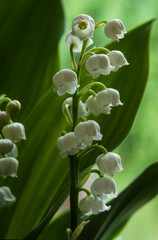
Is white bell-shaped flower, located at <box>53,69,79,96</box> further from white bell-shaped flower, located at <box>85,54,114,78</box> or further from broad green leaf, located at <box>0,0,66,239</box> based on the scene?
broad green leaf, located at <box>0,0,66,239</box>

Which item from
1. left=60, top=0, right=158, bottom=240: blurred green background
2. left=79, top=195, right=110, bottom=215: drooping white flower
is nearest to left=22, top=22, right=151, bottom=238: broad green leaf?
left=79, top=195, right=110, bottom=215: drooping white flower

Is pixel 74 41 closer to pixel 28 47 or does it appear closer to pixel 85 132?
pixel 85 132

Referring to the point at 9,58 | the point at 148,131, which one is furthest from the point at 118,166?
the point at 148,131

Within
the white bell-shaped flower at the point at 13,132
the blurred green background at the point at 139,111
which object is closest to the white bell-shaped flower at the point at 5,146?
the white bell-shaped flower at the point at 13,132

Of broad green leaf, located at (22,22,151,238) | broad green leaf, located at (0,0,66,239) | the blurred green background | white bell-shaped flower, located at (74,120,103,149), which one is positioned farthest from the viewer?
the blurred green background

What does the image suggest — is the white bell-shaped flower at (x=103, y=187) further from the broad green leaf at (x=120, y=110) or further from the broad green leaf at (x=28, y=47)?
the broad green leaf at (x=28, y=47)

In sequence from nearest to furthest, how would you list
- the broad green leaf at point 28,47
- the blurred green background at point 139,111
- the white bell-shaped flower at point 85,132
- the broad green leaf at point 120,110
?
the white bell-shaped flower at point 85,132 < the broad green leaf at point 120,110 < the broad green leaf at point 28,47 < the blurred green background at point 139,111

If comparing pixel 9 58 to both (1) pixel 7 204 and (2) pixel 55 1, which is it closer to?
(2) pixel 55 1
